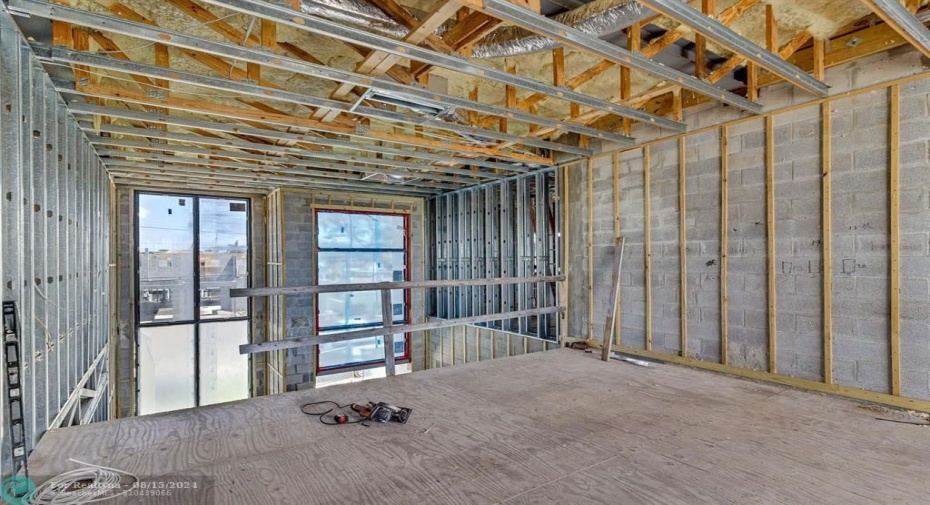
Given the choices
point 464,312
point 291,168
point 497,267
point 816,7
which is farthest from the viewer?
point 464,312

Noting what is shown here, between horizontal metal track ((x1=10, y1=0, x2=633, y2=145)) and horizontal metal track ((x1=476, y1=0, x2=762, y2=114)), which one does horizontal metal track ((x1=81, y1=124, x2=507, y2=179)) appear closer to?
horizontal metal track ((x1=10, y1=0, x2=633, y2=145))

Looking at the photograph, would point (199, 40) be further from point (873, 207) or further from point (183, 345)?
point (183, 345)

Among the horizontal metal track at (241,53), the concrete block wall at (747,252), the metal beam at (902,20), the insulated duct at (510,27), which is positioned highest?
the insulated duct at (510,27)

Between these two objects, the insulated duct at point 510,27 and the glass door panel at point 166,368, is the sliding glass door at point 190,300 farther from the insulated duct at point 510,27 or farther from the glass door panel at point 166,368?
the insulated duct at point 510,27

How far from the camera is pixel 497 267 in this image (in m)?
7.11

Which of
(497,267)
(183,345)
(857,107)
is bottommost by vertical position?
(183,345)

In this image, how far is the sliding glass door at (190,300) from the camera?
7.69m

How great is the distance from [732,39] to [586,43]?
869mm

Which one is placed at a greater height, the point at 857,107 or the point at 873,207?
the point at 857,107

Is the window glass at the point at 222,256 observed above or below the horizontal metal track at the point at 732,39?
below

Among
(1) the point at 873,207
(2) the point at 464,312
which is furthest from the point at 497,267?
(1) the point at 873,207

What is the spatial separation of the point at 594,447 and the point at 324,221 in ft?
21.8

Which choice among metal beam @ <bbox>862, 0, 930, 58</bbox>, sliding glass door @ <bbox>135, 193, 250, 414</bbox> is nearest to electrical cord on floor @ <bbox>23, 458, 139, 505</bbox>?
metal beam @ <bbox>862, 0, 930, 58</bbox>

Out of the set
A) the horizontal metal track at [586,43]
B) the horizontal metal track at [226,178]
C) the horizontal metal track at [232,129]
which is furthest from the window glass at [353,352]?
the horizontal metal track at [586,43]
